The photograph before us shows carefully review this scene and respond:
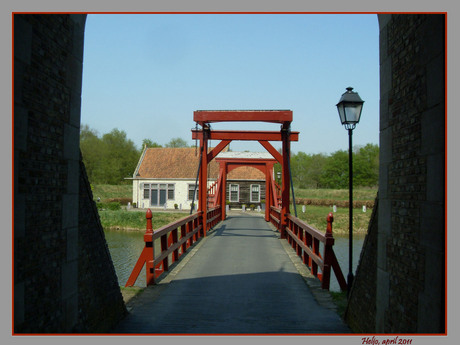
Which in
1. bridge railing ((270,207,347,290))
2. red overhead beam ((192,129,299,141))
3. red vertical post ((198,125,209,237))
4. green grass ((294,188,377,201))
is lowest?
green grass ((294,188,377,201))

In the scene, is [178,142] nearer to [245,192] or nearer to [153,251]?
[245,192]

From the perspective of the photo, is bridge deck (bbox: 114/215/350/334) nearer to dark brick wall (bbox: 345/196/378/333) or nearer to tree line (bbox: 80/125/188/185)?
dark brick wall (bbox: 345/196/378/333)

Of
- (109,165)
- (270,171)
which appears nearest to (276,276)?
(270,171)

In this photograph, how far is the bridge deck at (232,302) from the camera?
4.56 m

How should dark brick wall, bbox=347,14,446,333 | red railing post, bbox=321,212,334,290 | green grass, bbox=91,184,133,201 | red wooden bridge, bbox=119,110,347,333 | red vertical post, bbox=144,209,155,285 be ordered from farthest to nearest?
green grass, bbox=91,184,133,201 < red vertical post, bbox=144,209,155,285 < red railing post, bbox=321,212,334,290 < red wooden bridge, bbox=119,110,347,333 < dark brick wall, bbox=347,14,446,333

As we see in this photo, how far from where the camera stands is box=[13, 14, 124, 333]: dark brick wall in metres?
2.77

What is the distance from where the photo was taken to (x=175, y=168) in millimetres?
34781

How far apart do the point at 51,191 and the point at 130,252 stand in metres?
14.2

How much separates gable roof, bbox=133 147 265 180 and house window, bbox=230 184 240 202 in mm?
655

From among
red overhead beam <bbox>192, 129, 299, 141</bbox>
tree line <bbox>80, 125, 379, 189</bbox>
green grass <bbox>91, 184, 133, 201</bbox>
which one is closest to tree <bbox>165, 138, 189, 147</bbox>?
tree line <bbox>80, 125, 379, 189</bbox>

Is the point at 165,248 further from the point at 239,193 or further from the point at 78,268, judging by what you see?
the point at 239,193

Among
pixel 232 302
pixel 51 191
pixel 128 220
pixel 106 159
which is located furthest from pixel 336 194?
pixel 51 191

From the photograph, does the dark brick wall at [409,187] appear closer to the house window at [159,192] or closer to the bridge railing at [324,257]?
the bridge railing at [324,257]

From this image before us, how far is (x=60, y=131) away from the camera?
337cm
